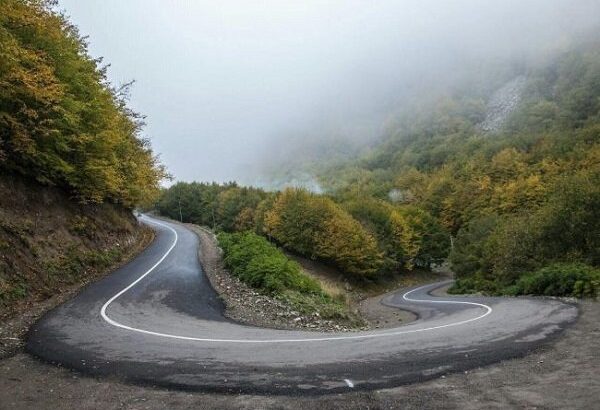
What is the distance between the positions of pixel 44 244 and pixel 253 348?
576 inches

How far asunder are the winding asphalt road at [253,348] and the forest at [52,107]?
27.4 ft

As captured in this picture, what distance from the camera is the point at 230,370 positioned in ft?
25.2

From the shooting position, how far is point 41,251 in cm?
1878

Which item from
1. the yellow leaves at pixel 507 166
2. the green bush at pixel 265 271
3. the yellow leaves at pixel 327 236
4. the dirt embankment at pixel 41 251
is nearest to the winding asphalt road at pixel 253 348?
the dirt embankment at pixel 41 251

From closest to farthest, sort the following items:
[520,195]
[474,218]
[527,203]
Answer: [527,203], [520,195], [474,218]

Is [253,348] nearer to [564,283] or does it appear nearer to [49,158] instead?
[564,283]

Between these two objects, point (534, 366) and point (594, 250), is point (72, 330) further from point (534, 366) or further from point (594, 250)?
point (594, 250)

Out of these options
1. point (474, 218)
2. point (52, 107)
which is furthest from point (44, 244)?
point (474, 218)

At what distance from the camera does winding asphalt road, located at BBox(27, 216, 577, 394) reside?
7164 millimetres

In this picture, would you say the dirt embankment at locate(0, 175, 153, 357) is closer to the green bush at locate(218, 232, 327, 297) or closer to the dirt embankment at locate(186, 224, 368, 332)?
the dirt embankment at locate(186, 224, 368, 332)

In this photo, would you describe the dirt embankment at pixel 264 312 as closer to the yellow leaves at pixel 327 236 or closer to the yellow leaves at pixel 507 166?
the yellow leaves at pixel 327 236

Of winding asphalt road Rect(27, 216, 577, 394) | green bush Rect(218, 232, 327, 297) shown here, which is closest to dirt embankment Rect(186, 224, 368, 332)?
green bush Rect(218, 232, 327, 297)

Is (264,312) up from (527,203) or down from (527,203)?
down

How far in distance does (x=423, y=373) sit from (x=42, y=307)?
526 inches
